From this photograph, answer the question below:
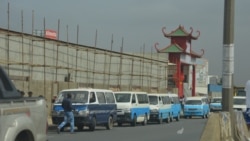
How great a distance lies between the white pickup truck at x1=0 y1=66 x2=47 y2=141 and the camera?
892cm

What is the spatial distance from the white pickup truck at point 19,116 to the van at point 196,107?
39.9 metres

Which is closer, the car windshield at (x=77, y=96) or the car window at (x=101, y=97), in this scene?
the car windshield at (x=77, y=96)

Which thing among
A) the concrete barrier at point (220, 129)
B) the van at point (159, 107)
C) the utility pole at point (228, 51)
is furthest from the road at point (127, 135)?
the utility pole at point (228, 51)

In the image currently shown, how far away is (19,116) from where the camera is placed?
9367 mm

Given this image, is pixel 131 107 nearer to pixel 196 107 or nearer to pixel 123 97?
pixel 123 97

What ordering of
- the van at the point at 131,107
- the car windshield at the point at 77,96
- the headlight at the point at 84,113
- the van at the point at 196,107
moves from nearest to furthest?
the headlight at the point at 84,113
the car windshield at the point at 77,96
the van at the point at 131,107
the van at the point at 196,107

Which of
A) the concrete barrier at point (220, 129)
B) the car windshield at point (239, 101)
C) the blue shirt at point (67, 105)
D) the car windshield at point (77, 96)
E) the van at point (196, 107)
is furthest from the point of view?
the van at point (196, 107)

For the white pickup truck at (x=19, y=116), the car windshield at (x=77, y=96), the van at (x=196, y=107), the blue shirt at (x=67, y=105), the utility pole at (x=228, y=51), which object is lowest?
the van at (x=196, y=107)

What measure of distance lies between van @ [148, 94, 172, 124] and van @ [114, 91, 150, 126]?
8.20 ft

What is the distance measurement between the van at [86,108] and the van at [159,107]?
9.42 metres

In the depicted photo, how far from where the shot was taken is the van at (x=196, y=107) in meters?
49.4

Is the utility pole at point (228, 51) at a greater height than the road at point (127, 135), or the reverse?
the utility pole at point (228, 51)

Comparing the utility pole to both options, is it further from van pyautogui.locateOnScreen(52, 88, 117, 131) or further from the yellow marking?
van pyautogui.locateOnScreen(52, 88, 117, 131)

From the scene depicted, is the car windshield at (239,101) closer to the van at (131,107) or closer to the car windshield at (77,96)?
the van at (131,107)
